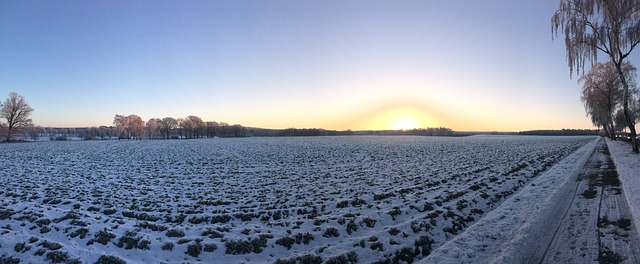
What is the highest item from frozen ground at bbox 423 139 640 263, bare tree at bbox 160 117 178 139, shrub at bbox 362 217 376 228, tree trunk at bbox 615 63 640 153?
bare tree at bbox 160 117 178 139

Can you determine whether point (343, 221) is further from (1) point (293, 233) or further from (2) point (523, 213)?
(2) point (523, 213)

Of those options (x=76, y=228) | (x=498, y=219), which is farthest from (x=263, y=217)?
(x=498, y=219)

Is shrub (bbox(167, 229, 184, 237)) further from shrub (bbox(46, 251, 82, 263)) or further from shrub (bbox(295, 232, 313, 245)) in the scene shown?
shrub (bbox(295, 232, 313, 245))

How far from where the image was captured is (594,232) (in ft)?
21.9

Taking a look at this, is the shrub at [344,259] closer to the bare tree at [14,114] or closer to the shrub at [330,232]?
the shrub at [330,232]

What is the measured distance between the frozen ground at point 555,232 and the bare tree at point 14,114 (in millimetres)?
100404

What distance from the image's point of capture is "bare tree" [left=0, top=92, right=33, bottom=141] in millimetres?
69312

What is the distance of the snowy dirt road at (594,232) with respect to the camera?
18.1 feet

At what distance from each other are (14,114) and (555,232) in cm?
10300

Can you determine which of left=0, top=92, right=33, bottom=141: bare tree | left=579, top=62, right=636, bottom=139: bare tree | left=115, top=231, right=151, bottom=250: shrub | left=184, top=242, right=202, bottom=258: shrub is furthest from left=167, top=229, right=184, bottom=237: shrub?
left=0, top=92, right=33, bottom=141: bare tree

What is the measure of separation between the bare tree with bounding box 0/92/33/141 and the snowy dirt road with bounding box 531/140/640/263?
334 ft

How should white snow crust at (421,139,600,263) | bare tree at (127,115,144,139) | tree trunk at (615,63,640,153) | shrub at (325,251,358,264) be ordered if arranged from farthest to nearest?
bare tree at (127,115,144,139), tree trunk at (615,63,640,153), shrub at (325,251,358,264), white snow crust at (421,139,600,263)

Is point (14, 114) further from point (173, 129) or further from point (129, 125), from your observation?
point (173, 129)

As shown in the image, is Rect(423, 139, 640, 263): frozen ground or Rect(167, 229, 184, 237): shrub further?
Rect(167, 229, 184, 237): shrub
